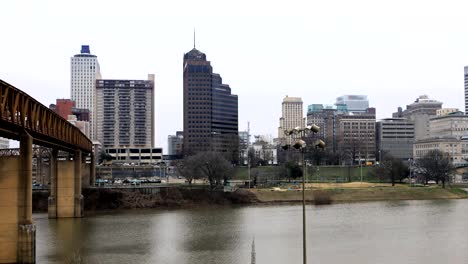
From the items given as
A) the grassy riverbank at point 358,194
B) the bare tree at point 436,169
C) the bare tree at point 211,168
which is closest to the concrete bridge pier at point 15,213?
the grassy riverbank at point 358,194

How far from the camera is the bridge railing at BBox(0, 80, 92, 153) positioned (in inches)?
2190

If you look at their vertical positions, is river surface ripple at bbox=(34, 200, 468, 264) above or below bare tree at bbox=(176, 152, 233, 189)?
below

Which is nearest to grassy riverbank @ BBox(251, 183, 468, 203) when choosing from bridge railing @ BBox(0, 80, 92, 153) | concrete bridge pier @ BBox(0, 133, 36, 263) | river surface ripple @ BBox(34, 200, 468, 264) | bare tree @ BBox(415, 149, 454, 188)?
bare tree @ BBox(415, 149, 454, 188)

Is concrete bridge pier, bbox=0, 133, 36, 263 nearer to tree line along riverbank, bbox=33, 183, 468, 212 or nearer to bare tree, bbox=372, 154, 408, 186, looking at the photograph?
tree line along riverbank, bbox=33, 183, 468, 212

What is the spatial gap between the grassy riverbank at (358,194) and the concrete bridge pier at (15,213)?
85.1 metres

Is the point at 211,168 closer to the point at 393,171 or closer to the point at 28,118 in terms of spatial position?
the point at 393,171

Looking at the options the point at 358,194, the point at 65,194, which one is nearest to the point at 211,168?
the point at 358,194

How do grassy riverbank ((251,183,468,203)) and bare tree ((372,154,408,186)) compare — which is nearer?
grassy riverbank ((251,183,468,203))

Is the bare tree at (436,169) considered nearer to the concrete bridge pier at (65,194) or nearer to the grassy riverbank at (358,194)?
the grassy riverbank at (358,194)

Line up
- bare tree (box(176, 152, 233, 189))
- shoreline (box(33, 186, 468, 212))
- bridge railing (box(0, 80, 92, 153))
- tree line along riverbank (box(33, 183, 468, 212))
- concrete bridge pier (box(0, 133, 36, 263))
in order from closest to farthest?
bridge railing (box(0, 80, 92, 153)), concrete bridge pier (box(0, 133, 36, 263)), shoreline (box(33, 186, 468, 212)), tree line along riverbank (box(33, 183, 468, 212)), bare tree (box(176, 152, 233, 189))

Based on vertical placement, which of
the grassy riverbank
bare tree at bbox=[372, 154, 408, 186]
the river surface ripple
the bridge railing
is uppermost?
the bridge railing

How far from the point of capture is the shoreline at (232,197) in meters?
129

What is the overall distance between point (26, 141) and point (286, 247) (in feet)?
89.7

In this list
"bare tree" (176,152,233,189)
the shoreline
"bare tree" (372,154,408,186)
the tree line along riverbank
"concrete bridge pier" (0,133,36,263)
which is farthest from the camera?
"bare tree" (372,154,408,186)
